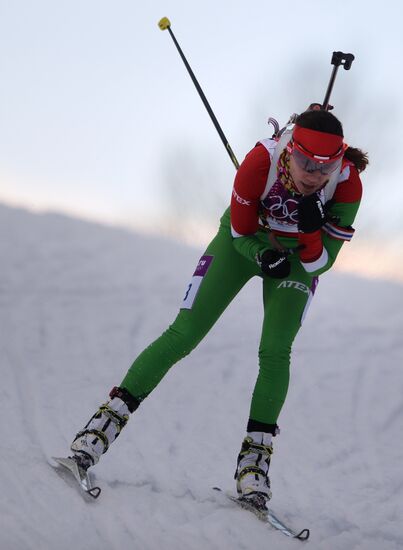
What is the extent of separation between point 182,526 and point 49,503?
0.76 m

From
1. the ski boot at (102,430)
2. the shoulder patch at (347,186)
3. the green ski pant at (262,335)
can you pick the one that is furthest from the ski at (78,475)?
the shoulder patch at (347,186)

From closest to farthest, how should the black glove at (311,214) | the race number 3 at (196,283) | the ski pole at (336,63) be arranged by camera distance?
the black glove at (311,214)
the race number 3 at (196,283)
the ski pole at (336,63)

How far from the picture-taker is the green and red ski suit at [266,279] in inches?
196

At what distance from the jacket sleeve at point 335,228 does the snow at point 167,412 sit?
1560 mm

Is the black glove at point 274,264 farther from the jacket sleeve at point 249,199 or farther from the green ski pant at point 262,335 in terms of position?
the green ski pant at point 262,335

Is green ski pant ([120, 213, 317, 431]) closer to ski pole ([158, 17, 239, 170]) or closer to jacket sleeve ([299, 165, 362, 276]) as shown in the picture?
jacket sleeve ([299, 165, 362, 276])

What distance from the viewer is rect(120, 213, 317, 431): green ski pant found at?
16.5 ft

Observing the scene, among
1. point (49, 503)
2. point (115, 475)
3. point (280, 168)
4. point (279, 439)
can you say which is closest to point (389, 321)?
point (279, 439)

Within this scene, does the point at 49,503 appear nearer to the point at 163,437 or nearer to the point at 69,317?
the point at 163,437

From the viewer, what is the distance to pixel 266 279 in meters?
5.33

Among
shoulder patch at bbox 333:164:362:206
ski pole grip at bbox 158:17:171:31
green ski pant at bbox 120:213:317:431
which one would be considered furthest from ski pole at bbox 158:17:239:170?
shoulder patch at bbox 333:164:362:206

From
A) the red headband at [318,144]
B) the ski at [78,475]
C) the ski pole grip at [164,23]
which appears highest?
the ski pole grip at [164,23]

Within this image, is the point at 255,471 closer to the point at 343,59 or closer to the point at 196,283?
the point at 196,283

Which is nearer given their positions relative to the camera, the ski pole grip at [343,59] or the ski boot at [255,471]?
the ski boot at [255,471]
